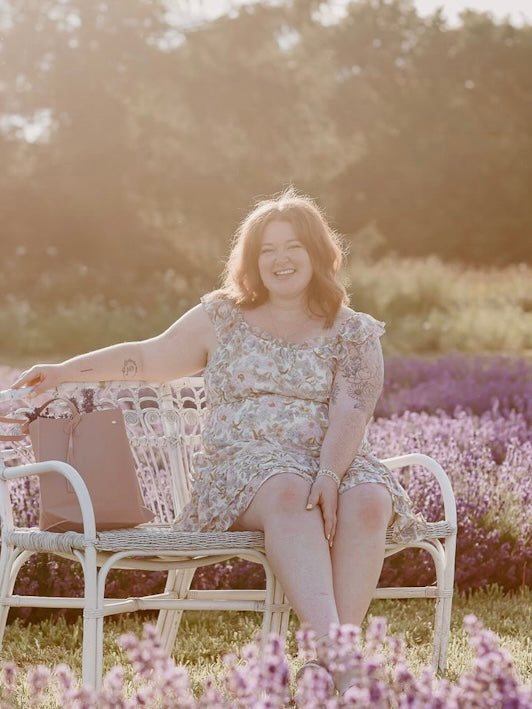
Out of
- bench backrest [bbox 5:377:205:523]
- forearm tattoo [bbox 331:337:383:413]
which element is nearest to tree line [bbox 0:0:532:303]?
bench backrest [bbox 5:377:205:523]

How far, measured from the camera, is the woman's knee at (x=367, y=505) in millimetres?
3137

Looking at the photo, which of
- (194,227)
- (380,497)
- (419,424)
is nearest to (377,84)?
(194,227)

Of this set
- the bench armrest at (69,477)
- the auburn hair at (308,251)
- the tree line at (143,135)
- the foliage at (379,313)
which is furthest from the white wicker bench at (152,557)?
the tree line at (143,135)

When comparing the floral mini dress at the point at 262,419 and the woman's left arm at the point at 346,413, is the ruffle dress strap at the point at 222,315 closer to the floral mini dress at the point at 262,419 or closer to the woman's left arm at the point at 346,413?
the floral mini dress at the point at 262,419

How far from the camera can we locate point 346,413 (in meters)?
3.44

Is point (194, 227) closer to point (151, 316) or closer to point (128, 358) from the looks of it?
point (151, 316)

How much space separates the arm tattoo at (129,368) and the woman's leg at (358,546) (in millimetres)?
845

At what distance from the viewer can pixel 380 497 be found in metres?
3.19

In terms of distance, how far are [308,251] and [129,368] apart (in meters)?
0.63

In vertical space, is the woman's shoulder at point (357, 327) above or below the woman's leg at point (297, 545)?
above

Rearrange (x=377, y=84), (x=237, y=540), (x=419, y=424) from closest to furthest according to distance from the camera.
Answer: (x=237, y=540) < (x=419, y=424) < (x=377, y=84)

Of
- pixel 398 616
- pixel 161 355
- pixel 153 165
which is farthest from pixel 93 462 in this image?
pixel 153 165

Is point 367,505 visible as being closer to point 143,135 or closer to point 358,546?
point 358,546

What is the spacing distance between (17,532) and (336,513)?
0.82 m
